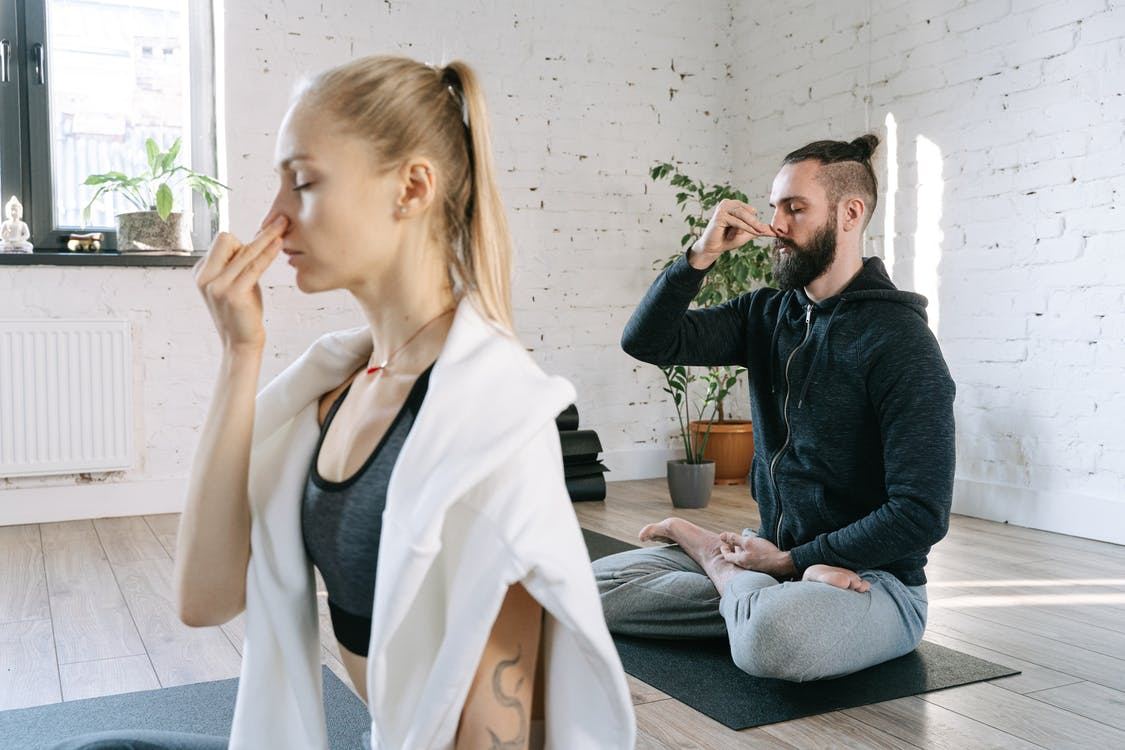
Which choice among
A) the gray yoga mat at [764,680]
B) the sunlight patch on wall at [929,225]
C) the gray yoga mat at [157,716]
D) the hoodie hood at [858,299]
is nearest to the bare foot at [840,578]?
the gray yoga mat at [764,680]

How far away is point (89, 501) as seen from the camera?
4109 mm

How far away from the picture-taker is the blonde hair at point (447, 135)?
922 mm

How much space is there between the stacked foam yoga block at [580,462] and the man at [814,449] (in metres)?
1.83

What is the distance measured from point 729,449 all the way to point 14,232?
3.14 metres

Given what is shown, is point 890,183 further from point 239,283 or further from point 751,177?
point 239,283

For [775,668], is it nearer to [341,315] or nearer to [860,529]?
[860,529]

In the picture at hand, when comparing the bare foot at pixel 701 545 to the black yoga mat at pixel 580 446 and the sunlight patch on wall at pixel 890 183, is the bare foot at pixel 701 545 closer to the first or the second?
the black yoga mat at pixel 580 446

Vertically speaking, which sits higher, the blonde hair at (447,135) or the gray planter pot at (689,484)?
the blonde hair at (447,135)

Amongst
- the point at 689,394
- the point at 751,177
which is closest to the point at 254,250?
the point at 689,394

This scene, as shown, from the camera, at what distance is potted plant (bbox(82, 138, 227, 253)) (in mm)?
4172

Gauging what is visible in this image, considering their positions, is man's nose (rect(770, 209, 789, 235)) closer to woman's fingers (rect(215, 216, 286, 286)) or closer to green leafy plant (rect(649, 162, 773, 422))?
woman's fingers (rect(215, 216, 286, 286))

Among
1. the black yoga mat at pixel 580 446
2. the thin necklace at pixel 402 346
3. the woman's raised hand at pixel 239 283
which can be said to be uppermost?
the woman's raised hand at pixel 239 283

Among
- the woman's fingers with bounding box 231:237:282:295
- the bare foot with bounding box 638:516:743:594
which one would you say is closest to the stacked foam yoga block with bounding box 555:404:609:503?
Answer: the bare foot with bounding box 638:516:743:594

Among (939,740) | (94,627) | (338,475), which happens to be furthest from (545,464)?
(94,627)
